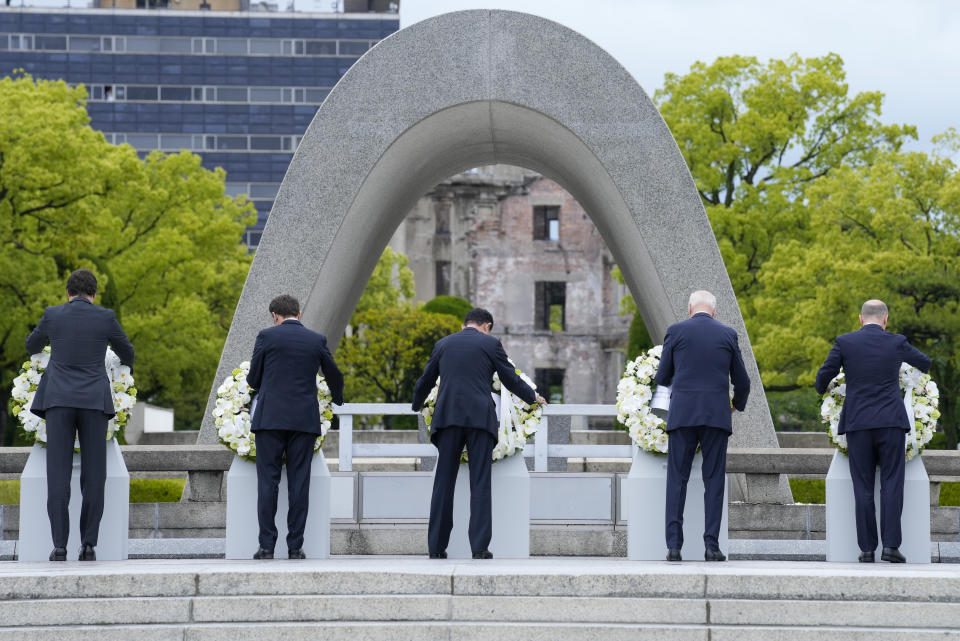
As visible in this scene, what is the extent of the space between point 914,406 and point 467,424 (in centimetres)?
305

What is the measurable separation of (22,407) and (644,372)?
432 cm

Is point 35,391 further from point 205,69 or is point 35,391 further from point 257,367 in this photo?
point 205,69

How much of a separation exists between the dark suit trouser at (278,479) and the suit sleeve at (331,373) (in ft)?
1.17

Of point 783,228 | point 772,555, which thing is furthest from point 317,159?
point 783,228

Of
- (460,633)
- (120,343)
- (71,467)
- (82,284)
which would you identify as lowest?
(460,633)

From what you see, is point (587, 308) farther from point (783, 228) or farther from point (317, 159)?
point (317, 159)

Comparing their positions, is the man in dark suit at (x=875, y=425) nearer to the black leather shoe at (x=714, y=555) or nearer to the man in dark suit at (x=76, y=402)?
the black leather shoe at (x=714, y=555)

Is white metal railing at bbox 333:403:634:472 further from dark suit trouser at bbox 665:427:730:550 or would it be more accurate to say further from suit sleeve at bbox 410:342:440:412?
dark suit trouser at bbox 665:427:730:550

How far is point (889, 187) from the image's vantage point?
24.7m

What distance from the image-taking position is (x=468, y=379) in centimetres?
867

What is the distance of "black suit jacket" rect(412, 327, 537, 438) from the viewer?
862 centimetres

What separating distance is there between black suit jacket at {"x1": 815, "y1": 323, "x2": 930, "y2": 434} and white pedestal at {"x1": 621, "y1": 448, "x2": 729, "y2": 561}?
1.06 meters

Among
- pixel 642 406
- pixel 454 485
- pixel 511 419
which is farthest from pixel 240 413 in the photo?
pixel 642 406

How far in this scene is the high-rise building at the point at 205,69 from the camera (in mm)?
70062
